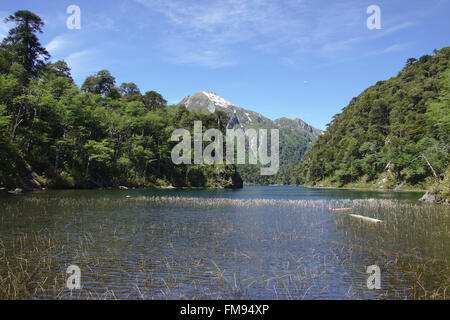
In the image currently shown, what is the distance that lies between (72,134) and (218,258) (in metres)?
71.5

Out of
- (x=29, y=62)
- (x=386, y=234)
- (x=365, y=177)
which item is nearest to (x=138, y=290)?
(x=386, y=234)

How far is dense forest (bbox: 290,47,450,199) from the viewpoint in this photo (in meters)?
84.0

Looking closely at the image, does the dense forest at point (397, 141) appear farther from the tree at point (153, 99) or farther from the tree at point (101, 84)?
the tree at point (101, 84)

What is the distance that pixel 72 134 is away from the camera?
73.8 metres

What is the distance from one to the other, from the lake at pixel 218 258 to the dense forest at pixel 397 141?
141 ft

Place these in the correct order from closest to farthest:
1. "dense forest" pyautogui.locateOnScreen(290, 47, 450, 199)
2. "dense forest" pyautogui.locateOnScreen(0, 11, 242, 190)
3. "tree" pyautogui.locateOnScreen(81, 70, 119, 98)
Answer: "dense forest" pyautogui.locateOnScreen(0, 11, 242, 190) < "dense forest" pyautogui.locateOnScreen(290, 47, 450, 199) < "tree" pyautogui.locateOnScreen(81, 70, 119, 98)

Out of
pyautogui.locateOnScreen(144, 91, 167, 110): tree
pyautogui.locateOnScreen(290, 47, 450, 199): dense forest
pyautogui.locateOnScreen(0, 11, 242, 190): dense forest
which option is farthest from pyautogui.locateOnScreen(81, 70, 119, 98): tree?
pyautogui.locateOnScreen(290, 47, 450, 199): dense forest

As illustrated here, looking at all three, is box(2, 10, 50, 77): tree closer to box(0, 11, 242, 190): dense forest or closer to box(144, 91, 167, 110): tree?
box(0, 11, 242, 190): dense forest

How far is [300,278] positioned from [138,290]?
600 centimetres

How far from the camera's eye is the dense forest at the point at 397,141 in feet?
276

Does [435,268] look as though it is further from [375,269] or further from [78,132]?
[78,132]

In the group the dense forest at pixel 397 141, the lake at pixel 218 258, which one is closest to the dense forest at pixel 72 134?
the lake at pixel 218 258

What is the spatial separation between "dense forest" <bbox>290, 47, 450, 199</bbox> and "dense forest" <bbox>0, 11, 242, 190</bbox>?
58096 millimetres
